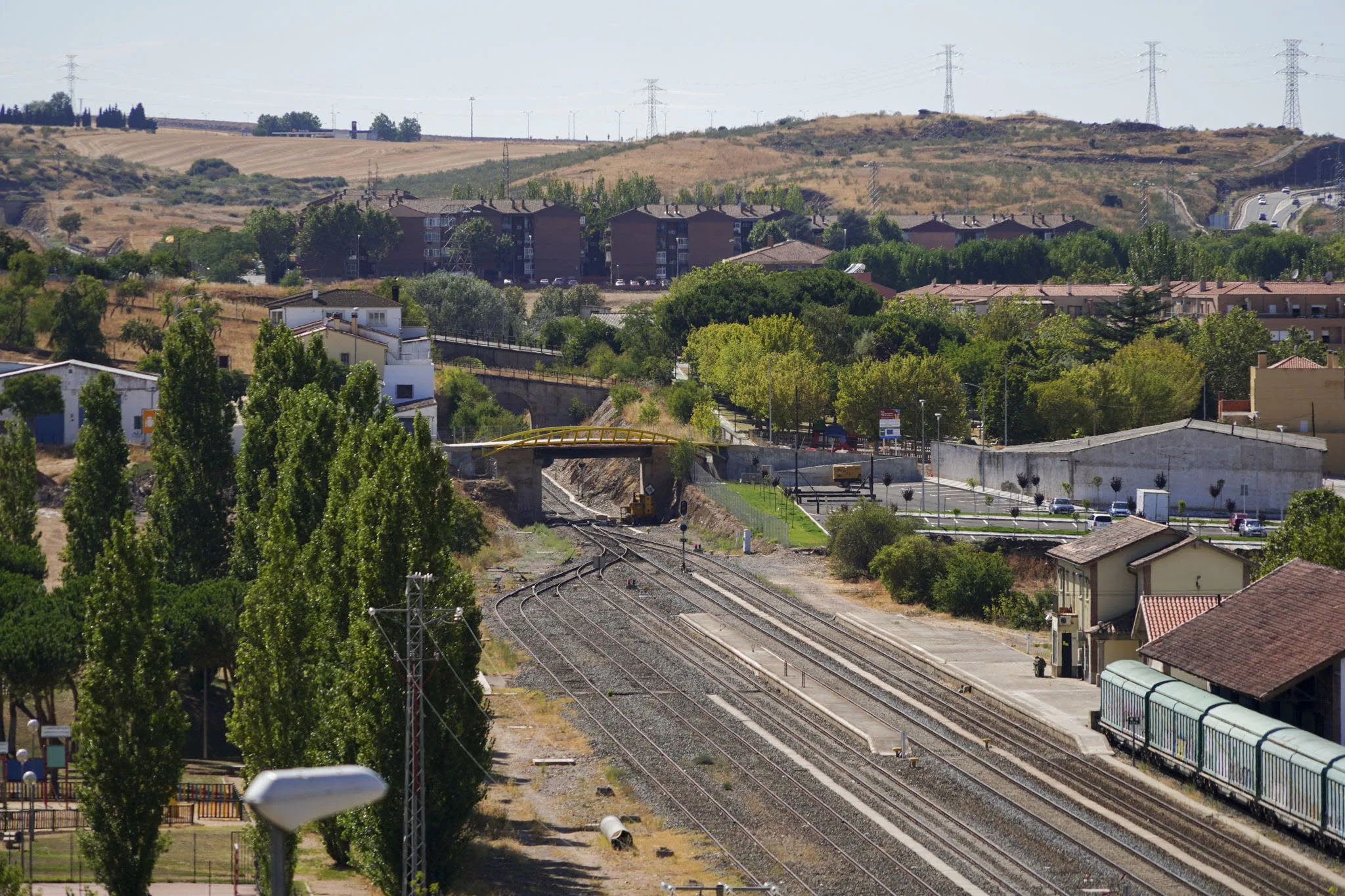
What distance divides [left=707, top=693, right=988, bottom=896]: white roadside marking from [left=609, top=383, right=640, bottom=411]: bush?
6103 cm

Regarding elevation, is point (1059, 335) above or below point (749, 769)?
above

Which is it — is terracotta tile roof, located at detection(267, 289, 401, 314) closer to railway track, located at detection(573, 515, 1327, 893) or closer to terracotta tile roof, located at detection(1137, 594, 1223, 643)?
railway track, located at detection(573, 515, 1327, 893)

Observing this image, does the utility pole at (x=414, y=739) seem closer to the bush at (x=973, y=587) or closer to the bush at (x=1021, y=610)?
the bush at (x=1021, y=610)

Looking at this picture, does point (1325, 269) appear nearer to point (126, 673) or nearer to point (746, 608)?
point (746, 608)

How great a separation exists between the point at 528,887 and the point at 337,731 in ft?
16.0

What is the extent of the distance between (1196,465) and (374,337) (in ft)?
149

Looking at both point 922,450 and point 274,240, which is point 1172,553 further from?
point 274,240

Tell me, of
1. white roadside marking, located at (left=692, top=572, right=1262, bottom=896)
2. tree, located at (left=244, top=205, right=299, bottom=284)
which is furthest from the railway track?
tree, located at (left=244, top=205, right=299, bottom=284)

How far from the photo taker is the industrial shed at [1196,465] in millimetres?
78375

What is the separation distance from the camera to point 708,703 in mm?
48156

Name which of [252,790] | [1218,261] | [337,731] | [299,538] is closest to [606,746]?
[299,538]

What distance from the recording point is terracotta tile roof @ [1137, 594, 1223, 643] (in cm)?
4553

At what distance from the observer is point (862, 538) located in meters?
69.1

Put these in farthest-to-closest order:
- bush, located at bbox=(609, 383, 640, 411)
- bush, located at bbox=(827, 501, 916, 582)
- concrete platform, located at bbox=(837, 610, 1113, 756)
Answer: bush, located at bbox=(609, 383, 640, 411) < bush, located at bbox=(827, 501, 916, 582) < concrete platform, located at bbox=(837, 610, 1113, 756)
